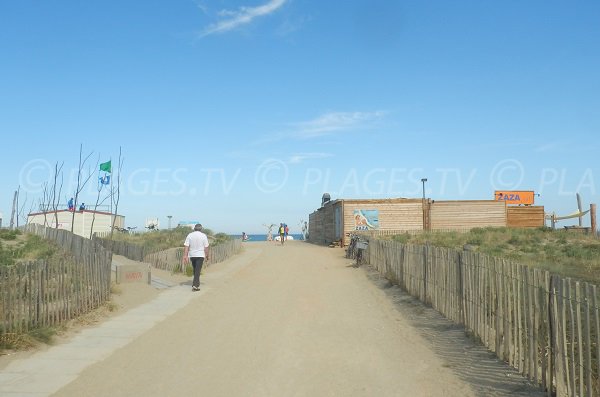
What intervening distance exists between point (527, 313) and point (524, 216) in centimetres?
3864

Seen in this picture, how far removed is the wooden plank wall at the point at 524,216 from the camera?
136 ft

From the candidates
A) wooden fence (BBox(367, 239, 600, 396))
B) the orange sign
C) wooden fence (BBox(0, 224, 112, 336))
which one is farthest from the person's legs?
the orange sign

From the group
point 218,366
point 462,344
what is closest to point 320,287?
point 462,344

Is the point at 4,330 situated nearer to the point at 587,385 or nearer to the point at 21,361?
the point at 21,361

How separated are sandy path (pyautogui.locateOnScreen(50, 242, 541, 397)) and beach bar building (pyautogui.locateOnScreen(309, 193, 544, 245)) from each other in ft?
78.0

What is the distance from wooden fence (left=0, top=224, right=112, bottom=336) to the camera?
26.1 feet

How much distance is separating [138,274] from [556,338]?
1134 cm

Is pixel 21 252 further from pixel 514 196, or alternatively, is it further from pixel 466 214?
pixel 514 196

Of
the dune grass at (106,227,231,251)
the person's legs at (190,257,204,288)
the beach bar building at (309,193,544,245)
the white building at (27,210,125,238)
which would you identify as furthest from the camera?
the white building at (27,210,125,238)

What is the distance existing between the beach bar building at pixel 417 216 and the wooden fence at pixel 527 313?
2503 cm

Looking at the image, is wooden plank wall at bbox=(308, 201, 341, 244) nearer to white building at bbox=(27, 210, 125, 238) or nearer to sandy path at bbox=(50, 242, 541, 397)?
white building at bbox=(27, 210, 125, 238)

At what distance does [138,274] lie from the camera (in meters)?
14.3

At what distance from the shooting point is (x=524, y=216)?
4178 centimetres

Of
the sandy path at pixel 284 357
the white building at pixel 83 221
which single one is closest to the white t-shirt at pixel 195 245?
the sandy path at pixel 284 357
